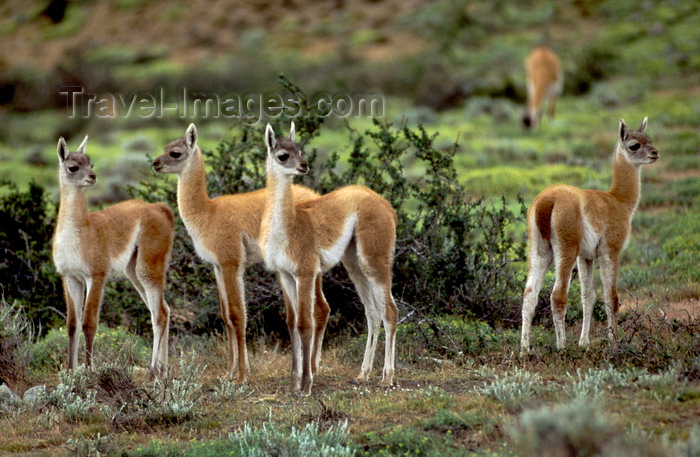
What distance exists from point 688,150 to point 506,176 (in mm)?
5232

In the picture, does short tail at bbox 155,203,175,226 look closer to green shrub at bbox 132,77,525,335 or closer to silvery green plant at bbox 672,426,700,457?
green shrub at bbox 132,77,525,335

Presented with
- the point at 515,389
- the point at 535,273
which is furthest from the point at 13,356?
the point at 535,273

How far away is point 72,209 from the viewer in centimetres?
920

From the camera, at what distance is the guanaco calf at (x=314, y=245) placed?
28.0 ft

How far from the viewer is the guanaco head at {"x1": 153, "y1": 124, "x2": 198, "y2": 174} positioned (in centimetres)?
943

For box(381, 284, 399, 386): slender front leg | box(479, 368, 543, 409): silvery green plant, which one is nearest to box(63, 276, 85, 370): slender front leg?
box(381, 284, 399, 386): slender front leg

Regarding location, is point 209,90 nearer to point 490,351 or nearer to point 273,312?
point 273,312

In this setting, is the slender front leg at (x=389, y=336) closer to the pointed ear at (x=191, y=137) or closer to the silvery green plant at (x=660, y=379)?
the silvery green plant at (x=660, y=379)

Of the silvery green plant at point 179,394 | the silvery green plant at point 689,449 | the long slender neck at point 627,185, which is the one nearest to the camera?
the silvery green plant at point 689,449

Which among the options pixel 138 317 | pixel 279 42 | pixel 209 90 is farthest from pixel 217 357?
pixel 279 42

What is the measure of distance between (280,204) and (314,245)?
22.2 inches

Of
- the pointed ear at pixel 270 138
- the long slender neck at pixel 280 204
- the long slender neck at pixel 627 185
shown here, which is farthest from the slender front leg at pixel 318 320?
the long slender neck at pixel 627 185

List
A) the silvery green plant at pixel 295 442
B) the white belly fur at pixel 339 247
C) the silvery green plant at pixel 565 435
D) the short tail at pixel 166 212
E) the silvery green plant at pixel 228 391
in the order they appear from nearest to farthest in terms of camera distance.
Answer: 1. the silvery green plant at pixel 565 435
2. the silvery green plant at pixel 295 442
3. the silvery green plant at pixel 228 391
4. the white belly fur at pixel 339 247
5. the short tail at pixel 166 212

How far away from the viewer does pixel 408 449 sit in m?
6.55
